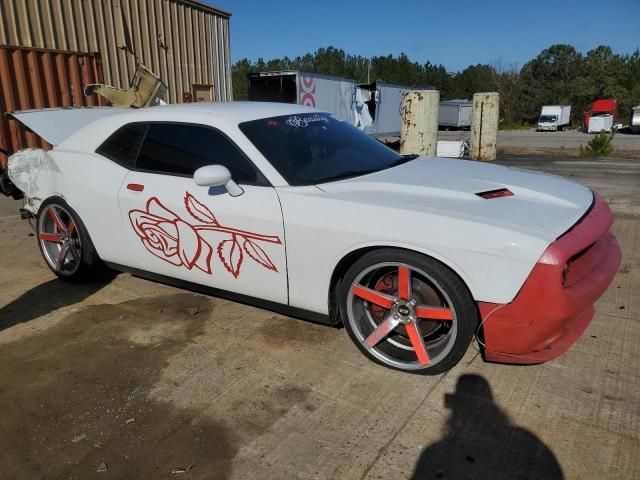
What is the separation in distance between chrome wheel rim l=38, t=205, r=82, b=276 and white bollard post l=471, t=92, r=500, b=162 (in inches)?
408

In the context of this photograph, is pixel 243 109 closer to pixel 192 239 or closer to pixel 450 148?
pixel 192 239

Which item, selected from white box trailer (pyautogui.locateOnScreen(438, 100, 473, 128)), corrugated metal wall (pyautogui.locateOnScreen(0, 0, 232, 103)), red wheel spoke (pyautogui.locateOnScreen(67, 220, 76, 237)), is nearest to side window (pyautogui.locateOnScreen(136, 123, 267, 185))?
red wheel spoke (pyautogui.locateOnScreen(67, 220, 76, 237))

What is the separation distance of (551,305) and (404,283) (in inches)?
28.5

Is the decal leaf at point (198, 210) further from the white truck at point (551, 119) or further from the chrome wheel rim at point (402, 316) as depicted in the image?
the white truck at point (551, 119)

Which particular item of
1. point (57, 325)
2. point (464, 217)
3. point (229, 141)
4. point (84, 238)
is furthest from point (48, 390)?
point (464, 217)

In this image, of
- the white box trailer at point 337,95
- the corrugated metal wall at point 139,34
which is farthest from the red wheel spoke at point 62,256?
the white box trailer at point 337,95

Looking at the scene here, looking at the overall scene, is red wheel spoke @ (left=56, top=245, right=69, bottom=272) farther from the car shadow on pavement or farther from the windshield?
the windshield

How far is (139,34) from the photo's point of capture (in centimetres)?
1102

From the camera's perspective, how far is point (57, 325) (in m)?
3.56

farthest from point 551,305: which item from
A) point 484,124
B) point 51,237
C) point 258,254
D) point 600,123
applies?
point 600,123

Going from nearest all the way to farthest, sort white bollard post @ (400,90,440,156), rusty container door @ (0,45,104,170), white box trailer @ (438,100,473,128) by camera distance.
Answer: rusty container door @ (0,45,104,170) < white bollard post @ (400,90,440,156) < white box trailer @ (438,100,473,128)

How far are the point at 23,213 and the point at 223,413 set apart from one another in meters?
3.31

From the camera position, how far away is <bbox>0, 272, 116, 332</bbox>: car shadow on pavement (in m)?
3.72

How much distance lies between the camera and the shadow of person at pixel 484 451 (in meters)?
2.06
